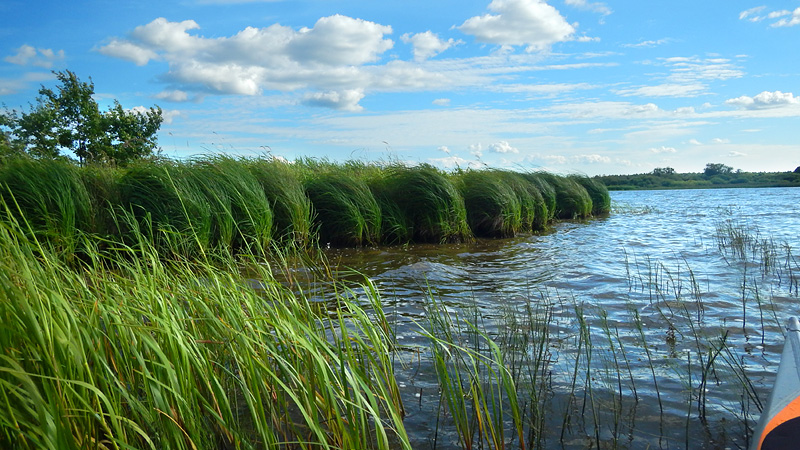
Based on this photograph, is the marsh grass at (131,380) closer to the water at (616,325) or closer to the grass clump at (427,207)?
the water at (616,325)

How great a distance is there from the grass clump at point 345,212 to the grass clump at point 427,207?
0.69 m

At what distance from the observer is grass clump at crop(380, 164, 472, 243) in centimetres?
1129

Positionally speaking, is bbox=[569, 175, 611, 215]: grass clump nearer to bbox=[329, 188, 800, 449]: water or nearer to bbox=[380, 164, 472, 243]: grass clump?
bbox=[329, 188, 800, 449]: water

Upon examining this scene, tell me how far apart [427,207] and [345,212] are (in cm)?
205

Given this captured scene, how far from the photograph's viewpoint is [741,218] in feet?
57.4

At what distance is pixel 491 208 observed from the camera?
1249cm

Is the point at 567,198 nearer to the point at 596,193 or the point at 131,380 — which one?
the point at 596,193

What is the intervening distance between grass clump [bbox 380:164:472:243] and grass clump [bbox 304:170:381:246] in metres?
0.69

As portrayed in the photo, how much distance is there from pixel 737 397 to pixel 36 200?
9.27 m

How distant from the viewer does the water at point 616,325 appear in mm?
3021

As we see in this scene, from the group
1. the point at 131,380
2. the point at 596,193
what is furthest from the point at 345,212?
the point at 596,193

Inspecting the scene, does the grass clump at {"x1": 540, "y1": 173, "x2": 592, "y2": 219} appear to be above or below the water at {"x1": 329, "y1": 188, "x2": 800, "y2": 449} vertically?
above

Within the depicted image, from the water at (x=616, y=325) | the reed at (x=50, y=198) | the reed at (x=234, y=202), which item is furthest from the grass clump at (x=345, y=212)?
the reed at (x=50, y=198)

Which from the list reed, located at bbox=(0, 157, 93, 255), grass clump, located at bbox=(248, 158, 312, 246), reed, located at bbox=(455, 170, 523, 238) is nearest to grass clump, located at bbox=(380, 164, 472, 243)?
reed, located at bbox=(455, 170, 523, 238)
